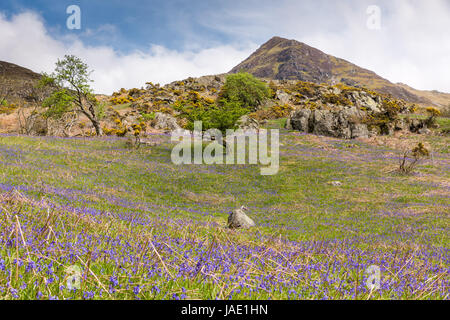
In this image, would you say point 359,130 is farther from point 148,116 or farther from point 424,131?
point 148,116

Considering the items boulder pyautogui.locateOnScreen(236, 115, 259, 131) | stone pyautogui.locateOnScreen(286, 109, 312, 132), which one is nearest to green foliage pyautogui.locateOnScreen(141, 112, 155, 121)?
boulder pyautogui.locateOnScreen(236, 115, 259, 131)

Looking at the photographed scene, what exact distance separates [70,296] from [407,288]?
4697 mm

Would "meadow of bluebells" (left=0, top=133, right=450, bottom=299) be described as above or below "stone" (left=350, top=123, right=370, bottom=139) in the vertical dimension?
below

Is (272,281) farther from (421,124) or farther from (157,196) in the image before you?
(421,124)

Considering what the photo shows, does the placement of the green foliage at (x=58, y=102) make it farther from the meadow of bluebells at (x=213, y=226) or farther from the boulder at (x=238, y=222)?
the boulder at (x=238, y=222)

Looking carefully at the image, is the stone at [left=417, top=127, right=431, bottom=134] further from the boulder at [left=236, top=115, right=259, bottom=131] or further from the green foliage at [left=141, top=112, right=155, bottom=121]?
the green foliage at [left=141, top=112, right=155, bottom=121]

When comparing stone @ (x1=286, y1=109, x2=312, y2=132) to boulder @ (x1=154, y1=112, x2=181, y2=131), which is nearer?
stone @ (x1=286, y1=109, x2=312, y2=132)

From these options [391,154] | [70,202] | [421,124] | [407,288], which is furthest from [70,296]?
[421,124]

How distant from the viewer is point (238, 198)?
21.7 meters

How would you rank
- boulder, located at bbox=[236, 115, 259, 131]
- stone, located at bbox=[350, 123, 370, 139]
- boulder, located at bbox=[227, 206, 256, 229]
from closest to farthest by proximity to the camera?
boulder, located at bbox=[227, 206, 256, 229]
stone, located at bbox=[350, 123, 370, 139]
boulder, located at bbox=[236, 115, 259, 131]

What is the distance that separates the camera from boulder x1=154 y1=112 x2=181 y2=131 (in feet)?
184

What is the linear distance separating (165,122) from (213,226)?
4817 cm

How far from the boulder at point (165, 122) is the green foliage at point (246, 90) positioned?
2318cm

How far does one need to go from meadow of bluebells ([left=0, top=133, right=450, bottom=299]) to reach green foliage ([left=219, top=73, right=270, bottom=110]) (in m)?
40.5
